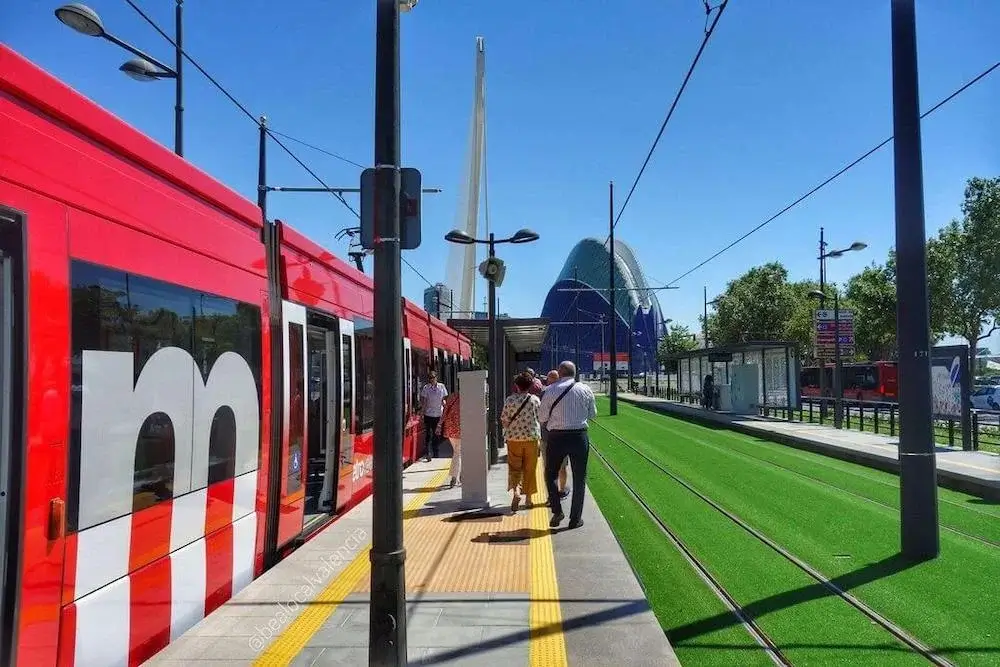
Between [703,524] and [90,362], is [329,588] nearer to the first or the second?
[90,362]

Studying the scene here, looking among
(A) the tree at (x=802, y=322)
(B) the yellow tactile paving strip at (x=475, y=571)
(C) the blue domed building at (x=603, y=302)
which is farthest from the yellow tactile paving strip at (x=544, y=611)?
(C) the blue domed building at (x=603, y=302)

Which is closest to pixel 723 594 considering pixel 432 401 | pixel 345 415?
pixel 345 415

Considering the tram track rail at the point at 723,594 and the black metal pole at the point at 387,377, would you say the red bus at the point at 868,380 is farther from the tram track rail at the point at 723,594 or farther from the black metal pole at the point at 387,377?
the black metal pole at the point at 387,377

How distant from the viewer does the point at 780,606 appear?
6.07 m

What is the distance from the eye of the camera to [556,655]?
4699 mm

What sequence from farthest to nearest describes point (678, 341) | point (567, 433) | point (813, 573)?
point (678, 341)
point (567, 433)
point (813, 573)

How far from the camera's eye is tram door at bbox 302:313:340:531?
25.7 feet

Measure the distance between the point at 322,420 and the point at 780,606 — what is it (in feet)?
15.3

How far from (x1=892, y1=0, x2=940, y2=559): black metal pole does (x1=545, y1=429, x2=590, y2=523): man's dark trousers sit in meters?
3.04

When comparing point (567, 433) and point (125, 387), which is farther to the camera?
point (567, 433)

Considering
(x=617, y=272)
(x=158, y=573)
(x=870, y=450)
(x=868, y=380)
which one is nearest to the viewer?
(x=158, y=573)

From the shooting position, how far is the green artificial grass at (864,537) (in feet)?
18.4

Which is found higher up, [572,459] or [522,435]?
[522,435]

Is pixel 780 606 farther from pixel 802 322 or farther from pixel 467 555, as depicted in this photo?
pixel 802 322
